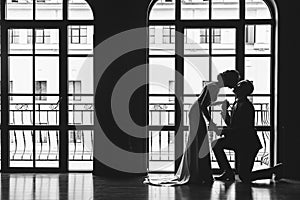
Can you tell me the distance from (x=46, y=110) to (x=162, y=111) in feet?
5.51

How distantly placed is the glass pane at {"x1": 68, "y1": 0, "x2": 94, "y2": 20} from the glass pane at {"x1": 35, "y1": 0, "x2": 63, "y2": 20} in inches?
5.8

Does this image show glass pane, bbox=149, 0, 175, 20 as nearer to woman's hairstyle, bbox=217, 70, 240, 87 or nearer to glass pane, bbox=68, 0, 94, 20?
glass pane, bbox=68, 0, 94, 20

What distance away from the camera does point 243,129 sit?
7.79 metres

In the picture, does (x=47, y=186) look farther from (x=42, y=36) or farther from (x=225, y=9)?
(x=225, y=9)

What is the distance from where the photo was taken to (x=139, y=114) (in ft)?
27.5

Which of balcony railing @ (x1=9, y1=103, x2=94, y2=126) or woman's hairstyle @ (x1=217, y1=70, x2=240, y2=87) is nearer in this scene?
woman's hairstyle @ (x1=217, y1=70, x2=240, y2=87)

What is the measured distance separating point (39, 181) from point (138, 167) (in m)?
1.38

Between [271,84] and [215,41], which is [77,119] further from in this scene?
[271,84]

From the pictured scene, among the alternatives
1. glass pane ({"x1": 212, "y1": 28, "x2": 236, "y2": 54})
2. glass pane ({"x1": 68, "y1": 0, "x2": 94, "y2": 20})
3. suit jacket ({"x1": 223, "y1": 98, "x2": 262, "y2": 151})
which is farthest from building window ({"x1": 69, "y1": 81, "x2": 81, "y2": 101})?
suit jacket ({"x1": 223, "y1": 98, "x2": 262, "y2": 151})

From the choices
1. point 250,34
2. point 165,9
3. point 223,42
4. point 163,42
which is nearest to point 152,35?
point 163,42

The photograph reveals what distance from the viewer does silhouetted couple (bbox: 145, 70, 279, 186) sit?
7.74 meters

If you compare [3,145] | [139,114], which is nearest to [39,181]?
[3,145]

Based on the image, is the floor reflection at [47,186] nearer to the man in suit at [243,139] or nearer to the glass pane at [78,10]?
the man in suit at [243,139]

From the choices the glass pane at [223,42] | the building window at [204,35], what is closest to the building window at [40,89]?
the building window at [204,35]
